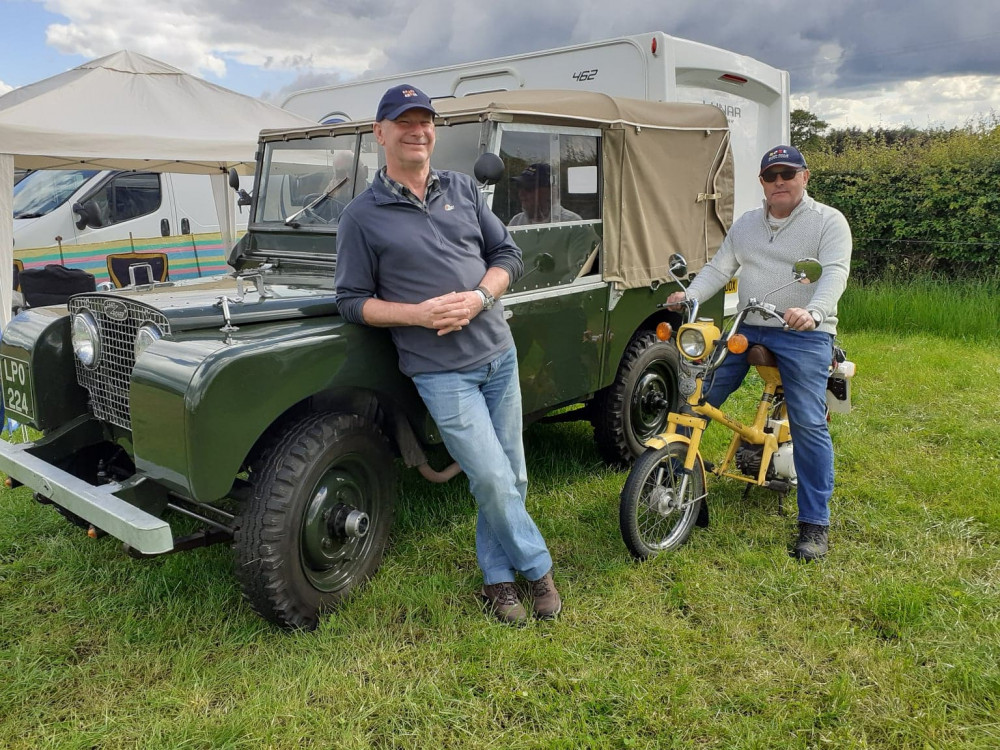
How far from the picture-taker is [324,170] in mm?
4133

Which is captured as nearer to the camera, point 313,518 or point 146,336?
point 146,336

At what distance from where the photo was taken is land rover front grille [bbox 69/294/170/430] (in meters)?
3.02

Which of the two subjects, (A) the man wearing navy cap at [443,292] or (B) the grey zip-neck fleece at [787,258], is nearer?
(A) the man wearing navy cap at [443,292]

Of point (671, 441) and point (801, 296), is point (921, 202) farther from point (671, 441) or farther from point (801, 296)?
point (671, 441)

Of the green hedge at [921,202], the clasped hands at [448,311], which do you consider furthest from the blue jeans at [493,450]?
the green hedge at [921,202]

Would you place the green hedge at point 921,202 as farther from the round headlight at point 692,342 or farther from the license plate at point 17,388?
the license plate at point 17,388

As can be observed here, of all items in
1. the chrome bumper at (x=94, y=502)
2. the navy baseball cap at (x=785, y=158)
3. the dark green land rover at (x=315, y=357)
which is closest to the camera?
the chrome bumper at (x=94, y=502)

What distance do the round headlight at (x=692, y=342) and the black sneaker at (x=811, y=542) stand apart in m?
0.95

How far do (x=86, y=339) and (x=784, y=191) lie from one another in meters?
3.06

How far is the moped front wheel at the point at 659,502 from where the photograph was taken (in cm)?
349

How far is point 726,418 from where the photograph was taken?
13.0 feet

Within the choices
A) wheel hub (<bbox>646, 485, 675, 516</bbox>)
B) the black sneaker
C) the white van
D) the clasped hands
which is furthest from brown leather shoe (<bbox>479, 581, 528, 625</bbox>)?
the white van

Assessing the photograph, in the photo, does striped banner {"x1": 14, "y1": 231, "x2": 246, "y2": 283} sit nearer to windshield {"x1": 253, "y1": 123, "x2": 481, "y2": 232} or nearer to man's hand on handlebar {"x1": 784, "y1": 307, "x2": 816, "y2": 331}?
windshield {"x1": 253, "y1": 123, "x2": 481, "y2": 232}

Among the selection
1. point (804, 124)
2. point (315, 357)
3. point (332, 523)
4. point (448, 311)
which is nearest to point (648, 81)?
point (448, 311)
